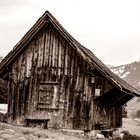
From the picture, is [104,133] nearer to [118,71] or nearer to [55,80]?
[55,80]

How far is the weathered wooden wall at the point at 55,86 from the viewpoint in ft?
61.8

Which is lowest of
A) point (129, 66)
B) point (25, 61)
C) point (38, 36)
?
point (25, 61)

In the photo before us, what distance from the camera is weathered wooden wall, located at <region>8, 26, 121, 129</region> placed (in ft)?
61.8

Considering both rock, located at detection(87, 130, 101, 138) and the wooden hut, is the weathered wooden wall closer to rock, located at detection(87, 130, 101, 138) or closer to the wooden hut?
the wooden hut

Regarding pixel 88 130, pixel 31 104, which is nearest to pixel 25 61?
pixel 31 104

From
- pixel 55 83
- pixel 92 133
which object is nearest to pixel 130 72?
pixel 55 83

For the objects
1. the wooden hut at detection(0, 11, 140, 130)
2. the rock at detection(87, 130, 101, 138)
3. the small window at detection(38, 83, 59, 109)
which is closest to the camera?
the rock at detection(87, 130, 101, 138)

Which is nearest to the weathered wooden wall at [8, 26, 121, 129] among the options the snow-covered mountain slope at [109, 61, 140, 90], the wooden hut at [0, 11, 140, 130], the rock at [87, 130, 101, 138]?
the wooden hut at [0, 11, 140, 130]

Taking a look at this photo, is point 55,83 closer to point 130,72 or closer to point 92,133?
point 92,133

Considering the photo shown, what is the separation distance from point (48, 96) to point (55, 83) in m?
0.74

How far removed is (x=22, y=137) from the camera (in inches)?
545

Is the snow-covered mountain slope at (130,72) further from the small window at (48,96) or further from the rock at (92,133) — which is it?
the rock at (92,133)

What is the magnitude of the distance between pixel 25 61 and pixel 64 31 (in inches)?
116

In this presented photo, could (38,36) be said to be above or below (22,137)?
above
